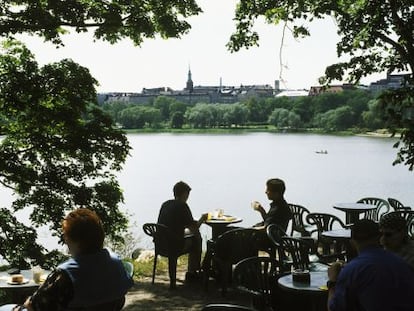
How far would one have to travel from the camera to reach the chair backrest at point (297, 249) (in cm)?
555

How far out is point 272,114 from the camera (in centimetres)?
9688

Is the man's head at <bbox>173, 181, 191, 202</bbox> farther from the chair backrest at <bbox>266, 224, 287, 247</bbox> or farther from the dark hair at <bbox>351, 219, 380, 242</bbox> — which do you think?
the dark hair at <bbox>351, 219, 380, 242</bbox>

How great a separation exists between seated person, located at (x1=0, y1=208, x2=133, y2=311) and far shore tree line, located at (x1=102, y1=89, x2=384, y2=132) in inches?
2495

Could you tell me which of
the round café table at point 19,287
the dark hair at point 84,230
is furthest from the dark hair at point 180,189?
the dark hair at point 84,230

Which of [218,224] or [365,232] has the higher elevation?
[365,232]

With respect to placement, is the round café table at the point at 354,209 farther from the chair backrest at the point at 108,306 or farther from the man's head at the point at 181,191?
the chair backrest at the point at 108,306

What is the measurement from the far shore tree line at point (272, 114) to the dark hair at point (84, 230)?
63.4 m

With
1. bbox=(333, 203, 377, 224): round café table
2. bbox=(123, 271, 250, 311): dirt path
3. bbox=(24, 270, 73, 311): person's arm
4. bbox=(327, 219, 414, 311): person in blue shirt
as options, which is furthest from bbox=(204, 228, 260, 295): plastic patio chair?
bbox=(24, 270, 73, 311): person's arm

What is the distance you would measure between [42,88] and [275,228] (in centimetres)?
399

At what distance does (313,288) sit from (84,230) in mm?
1900

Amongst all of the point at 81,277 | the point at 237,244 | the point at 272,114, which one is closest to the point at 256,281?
the point at 237,244

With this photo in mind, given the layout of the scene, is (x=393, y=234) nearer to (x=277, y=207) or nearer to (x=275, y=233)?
(x=275, y=233)

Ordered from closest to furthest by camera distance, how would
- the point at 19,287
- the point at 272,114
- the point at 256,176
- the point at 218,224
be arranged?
the point at 19,287 < the point at 218,224 < the point at 256,176 < the point at 272,114

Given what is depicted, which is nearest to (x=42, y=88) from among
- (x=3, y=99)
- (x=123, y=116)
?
(x=3, y=99)
